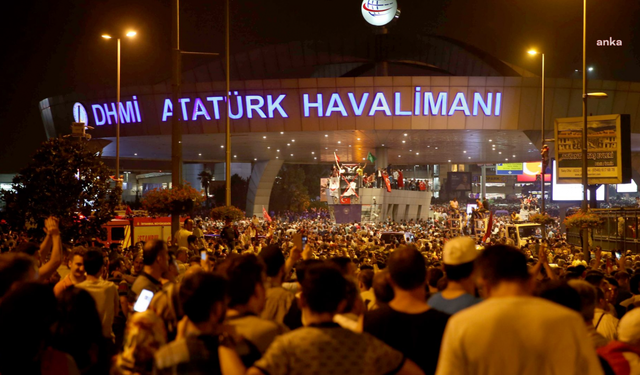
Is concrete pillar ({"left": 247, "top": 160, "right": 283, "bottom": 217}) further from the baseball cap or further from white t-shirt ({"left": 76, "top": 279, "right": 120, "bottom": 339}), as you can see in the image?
the baseball cap

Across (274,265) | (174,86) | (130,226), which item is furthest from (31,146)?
(274,265)

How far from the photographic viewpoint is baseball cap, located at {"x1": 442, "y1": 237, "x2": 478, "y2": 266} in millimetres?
4398

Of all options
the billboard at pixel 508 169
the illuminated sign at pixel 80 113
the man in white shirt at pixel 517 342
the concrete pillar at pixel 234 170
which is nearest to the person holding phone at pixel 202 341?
the man in white shirt at pixel 517 342

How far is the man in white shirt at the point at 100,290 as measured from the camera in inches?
220

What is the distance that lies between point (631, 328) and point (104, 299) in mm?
4097

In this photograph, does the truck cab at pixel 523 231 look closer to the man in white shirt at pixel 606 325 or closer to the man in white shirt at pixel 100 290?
the man in white shirt at pixel 606 325

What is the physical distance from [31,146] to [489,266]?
191ft

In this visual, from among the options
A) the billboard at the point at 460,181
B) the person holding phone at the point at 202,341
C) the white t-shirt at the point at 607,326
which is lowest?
the white t-shirt at the point at 607,326

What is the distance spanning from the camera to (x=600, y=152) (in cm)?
2222

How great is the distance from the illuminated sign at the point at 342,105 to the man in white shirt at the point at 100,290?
33888 mm

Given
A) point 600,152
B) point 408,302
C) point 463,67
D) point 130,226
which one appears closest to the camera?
point 408,302

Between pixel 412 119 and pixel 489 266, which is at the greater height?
pixel 412 119

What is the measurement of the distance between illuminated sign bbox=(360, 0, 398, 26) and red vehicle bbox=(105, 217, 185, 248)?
66.4 feet

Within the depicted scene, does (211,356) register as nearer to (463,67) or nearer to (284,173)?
(463,67)
